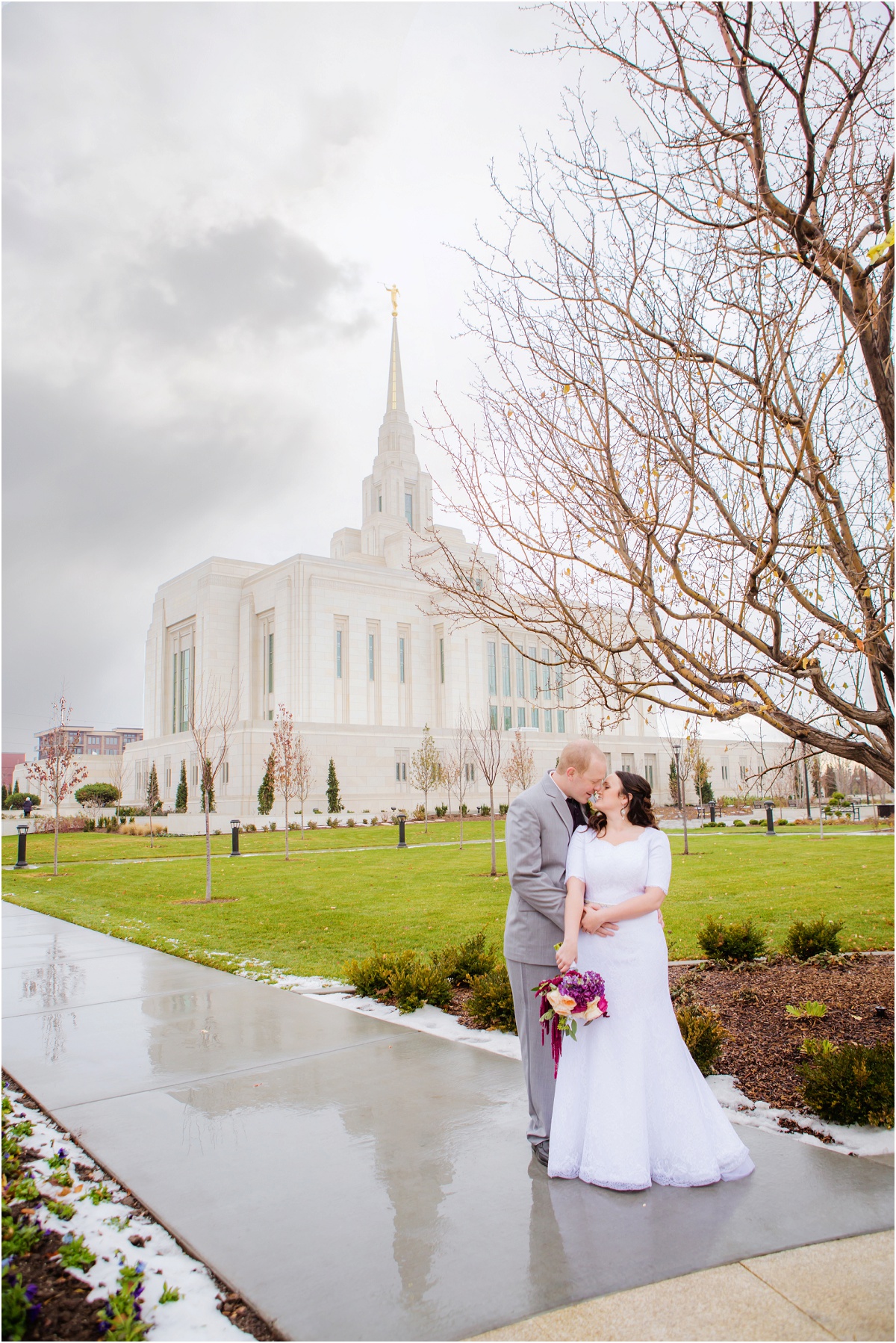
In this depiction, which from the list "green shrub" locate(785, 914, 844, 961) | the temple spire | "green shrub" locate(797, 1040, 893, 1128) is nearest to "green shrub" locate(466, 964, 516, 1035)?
"green shrub" locate(797, 1040, 893, 1128)

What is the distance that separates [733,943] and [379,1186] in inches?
200

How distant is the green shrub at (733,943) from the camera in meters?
7.71

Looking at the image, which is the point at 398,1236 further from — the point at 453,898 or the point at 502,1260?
the point at 453,898

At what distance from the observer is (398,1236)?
3.22m

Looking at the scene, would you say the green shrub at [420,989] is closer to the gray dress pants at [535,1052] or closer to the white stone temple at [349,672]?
the gray dress pants at [535,1052]

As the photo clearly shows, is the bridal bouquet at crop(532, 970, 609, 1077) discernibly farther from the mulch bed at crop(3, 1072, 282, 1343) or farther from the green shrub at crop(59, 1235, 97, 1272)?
the green shrub at crop(59, 1235, 97, 1272)

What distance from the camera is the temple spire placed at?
68062mm

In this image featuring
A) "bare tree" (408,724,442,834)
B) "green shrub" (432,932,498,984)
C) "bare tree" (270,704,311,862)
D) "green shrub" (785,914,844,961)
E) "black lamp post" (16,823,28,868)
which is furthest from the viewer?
"bare tree" (408,724,442,834)

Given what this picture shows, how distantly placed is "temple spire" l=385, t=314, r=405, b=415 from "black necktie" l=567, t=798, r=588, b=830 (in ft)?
221

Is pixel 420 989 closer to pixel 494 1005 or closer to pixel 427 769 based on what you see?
pixel 494 1005

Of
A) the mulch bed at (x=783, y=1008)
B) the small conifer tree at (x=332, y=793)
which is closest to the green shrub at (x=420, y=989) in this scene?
the mulch bed at (x=783, y=1008)

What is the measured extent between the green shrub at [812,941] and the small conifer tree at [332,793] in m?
35.2

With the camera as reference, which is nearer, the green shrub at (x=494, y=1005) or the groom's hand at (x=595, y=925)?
the groom's hand at (x=595, y=925)

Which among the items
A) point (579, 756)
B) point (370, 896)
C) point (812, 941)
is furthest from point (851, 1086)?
point (370, 896)
